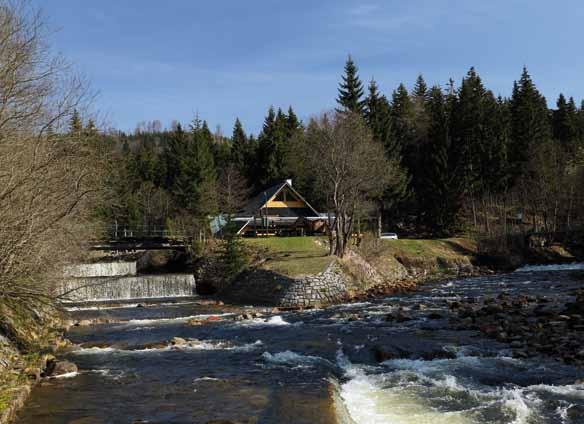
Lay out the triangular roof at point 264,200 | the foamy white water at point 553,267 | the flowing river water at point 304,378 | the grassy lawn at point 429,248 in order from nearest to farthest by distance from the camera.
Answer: the flowing river water at point 304,378
the foamy white water at point 553,267
the grassy lawn at point 429,248
the triangular roof at point 264,200

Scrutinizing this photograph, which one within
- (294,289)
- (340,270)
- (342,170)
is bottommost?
(294,289)

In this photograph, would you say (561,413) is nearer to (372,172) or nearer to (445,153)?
(372,172)

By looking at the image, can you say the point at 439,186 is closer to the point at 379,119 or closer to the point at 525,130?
the point at 379,119

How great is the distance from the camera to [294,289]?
27.0 meters

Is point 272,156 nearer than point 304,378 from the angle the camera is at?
No

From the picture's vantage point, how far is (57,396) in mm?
11148

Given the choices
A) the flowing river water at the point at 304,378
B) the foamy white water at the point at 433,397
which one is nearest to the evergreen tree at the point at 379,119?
the flowing river water at the point at 304,378

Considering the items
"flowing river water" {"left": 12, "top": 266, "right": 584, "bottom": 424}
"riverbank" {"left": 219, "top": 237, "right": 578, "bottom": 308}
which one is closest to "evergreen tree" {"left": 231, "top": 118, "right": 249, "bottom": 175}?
"riverbank" {"left": 219, "top": 237, "right": 578, "bottom": 308}

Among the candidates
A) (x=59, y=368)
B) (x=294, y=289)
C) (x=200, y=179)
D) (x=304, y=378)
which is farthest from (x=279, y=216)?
(x=304, y=378)

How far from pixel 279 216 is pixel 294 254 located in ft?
41.9

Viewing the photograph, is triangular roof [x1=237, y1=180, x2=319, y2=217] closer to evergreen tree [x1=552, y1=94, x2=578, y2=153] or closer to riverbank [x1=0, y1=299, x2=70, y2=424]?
riverbank [x1=0, y1=299, x2=70, y2=424]

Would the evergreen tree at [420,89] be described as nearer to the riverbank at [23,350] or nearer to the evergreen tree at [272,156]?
the evergreen tree at [272,156]

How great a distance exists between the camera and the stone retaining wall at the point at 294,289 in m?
26.8

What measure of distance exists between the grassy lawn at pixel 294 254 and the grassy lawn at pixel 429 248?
5.54 meters
